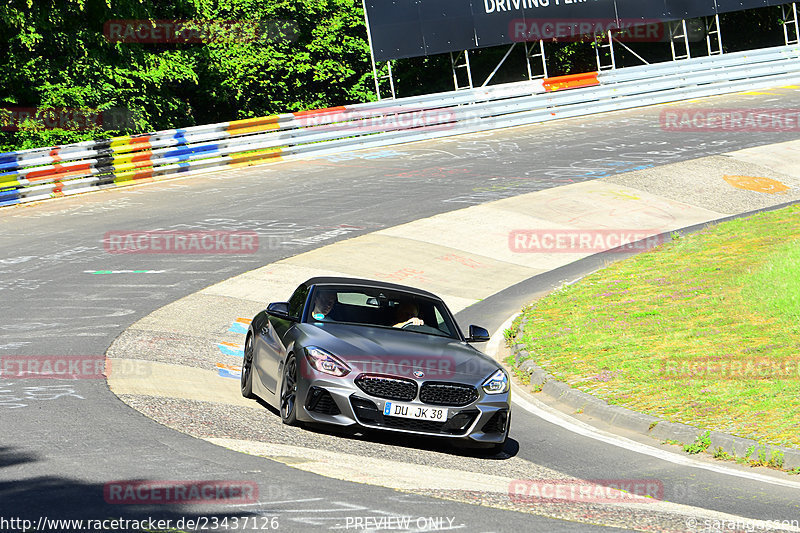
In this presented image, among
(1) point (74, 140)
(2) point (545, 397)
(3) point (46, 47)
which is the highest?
(3) point (46, 47)

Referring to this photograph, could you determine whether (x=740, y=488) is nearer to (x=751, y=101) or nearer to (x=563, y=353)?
(x=563, y=353)

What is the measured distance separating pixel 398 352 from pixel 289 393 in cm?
105

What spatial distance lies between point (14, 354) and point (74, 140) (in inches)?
810

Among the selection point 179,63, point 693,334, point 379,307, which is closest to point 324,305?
point 379,307

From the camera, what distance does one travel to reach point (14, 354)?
11852 millimetres

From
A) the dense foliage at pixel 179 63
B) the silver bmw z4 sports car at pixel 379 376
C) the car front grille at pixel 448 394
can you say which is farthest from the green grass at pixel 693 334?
the dense foliage at pixel 179 63

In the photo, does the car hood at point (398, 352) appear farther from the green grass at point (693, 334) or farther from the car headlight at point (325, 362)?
the green grass at point (693, 334)

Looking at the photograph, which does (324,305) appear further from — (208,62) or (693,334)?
(208,62)

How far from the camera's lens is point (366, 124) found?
30.9m

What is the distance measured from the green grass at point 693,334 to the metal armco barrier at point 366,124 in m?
13.5

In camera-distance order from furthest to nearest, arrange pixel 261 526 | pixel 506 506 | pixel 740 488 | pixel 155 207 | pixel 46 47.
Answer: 1. pixel 46 47
2. pixel 155 207
3. pixel 740 488
4. pixel 506 506
5. pixel 261 526

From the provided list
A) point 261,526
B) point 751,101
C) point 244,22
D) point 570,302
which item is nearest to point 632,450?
point 261,526

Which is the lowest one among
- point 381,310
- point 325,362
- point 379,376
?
point 379,376

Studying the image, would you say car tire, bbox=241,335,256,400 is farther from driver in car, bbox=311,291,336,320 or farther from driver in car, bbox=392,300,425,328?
driver in car, bbox=392,300,425,328
